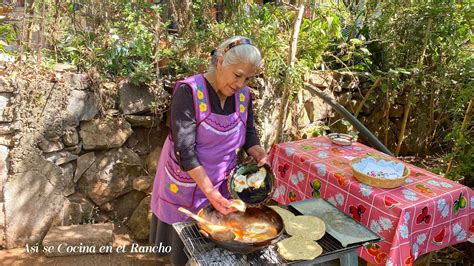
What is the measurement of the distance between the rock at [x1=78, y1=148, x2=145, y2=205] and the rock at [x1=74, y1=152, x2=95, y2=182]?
0.10ft

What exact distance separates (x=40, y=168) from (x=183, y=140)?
1.82 m

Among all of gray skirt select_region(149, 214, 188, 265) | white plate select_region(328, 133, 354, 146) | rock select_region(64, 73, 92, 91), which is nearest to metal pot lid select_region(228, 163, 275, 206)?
gray skirt select_region(149, 214, 188, 265)

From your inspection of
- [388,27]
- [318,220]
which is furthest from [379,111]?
[318,220]

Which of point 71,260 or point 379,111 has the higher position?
point 379,111

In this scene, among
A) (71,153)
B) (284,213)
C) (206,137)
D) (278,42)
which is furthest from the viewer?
(278,42)

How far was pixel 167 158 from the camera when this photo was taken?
7.27 feet

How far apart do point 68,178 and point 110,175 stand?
0.33 metres

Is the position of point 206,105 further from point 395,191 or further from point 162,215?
point 395,191

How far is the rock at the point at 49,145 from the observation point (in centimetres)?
310

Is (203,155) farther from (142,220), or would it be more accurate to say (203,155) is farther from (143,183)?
(142,220)

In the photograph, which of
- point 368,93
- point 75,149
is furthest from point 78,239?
point 368,93

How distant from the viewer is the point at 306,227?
178cm

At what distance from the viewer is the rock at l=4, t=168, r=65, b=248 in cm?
310

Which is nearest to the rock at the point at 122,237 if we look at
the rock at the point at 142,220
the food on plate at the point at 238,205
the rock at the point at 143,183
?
the rock at the point at 142,220
